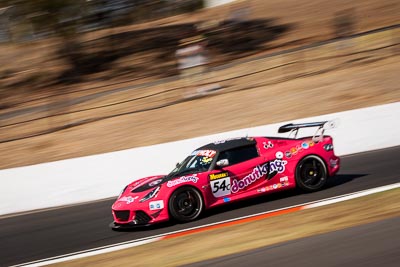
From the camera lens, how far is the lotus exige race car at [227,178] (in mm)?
9266

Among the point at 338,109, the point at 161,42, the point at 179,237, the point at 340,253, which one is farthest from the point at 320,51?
the point at 340,253

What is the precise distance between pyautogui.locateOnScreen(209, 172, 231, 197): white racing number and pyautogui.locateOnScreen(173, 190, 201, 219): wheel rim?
336 mm

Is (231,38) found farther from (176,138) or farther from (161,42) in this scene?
(176,138)

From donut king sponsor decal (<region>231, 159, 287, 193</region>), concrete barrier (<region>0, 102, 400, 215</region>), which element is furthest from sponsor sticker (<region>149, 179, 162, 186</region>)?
concrete barrier (<region>0, 102, 400, 215</region>)

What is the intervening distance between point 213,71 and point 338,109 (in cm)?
779

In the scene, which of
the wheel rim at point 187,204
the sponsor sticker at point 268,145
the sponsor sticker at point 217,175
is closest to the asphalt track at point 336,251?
the wheel rim at point 187,204

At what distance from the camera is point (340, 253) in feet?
20.0

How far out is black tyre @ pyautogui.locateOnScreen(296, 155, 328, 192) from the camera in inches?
403

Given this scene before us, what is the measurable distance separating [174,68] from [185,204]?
18.5 metres

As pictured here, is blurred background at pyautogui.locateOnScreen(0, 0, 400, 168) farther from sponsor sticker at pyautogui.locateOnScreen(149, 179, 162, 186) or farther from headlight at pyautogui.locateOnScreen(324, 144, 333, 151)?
sponsor sticker at pyautogui.locateOnScreen(149, 179, 162, 186)

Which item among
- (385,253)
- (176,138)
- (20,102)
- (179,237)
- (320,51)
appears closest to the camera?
(385,253)

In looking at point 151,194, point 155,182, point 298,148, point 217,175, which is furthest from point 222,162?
point 298,148

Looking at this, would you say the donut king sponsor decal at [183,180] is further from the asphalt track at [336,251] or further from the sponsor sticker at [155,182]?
the asphalt track at [336,251]

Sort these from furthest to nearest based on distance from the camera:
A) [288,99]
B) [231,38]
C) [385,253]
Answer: [231,38] < [288,99] < [385,253]
